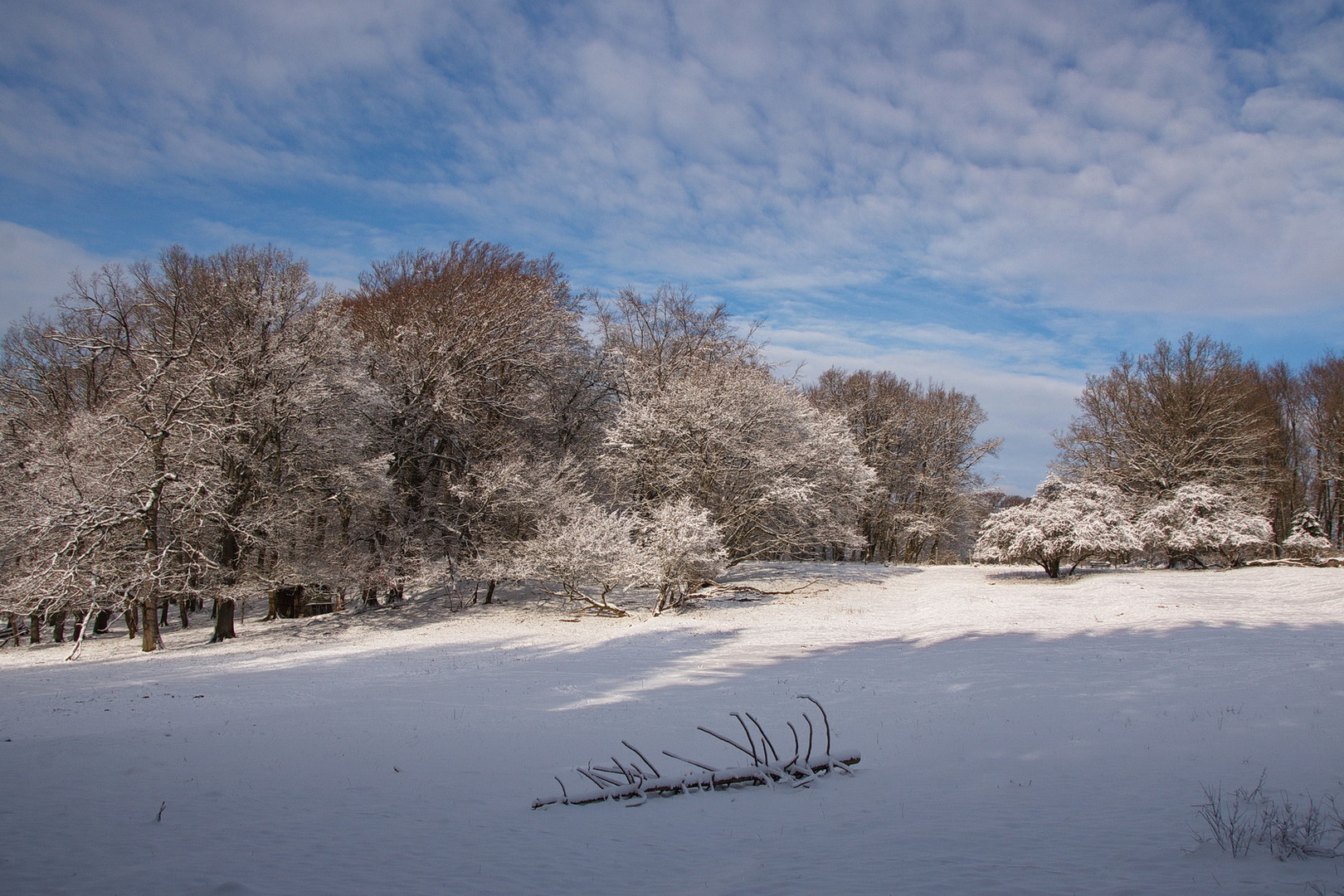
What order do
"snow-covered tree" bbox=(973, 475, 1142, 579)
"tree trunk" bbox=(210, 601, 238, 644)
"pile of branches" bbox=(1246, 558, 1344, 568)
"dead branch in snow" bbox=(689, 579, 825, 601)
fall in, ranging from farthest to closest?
"dead branch in snow" bbox=(689, 579, 825, 601)
"pile of branches" bbox=(1246, 558, 1344, 568)
"snow-covered tree" bbox=(973, 475, 1142, 579)
"tree trunk" bbox=(210, 601, 238, 644)

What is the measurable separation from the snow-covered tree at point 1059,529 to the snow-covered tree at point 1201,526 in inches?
47.9

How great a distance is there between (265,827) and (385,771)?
1.96 metres

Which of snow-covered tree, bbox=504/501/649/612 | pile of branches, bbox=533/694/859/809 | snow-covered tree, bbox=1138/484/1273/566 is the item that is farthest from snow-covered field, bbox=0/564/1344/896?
snow-covered tree, bbox=1138/484/1273/566

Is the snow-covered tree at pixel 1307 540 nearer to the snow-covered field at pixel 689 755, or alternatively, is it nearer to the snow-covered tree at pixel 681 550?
the snow-covered field at pixel 689 755

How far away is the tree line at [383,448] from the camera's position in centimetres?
1973

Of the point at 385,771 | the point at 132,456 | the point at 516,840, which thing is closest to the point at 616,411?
the point at 132,456

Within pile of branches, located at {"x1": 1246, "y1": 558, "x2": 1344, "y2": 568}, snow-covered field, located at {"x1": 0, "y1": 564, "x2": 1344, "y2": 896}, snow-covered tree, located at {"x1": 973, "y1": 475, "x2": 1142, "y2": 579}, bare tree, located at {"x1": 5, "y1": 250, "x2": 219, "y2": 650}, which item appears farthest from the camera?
pile of branches, located at {"x1": 1246, "y1": 558, "x2": 1344, "y2": 568}

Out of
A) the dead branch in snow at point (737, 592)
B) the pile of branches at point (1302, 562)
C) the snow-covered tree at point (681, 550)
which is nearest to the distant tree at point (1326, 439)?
the pile of branches at point (1302, 562)

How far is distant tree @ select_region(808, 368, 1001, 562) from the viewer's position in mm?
41281

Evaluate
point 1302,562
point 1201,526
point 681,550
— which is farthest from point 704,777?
point 1302,562

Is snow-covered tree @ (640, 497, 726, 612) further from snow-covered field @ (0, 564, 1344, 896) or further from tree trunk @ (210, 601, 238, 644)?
tree trunk @ (210, 601, 238, 644)

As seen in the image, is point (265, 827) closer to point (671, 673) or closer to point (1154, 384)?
point (671, 673)

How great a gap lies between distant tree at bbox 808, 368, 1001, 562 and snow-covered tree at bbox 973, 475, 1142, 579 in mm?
13631

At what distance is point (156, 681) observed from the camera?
1415 cm
